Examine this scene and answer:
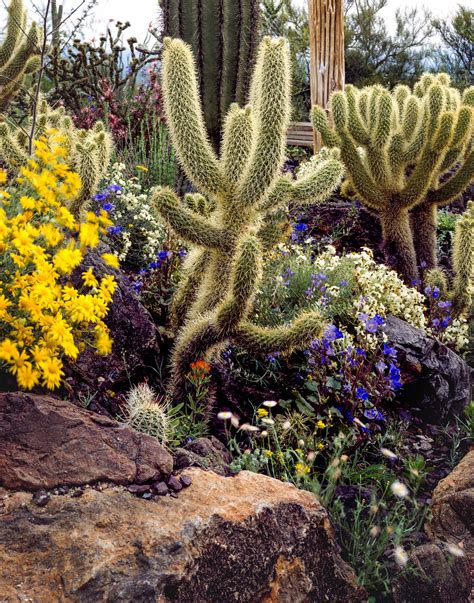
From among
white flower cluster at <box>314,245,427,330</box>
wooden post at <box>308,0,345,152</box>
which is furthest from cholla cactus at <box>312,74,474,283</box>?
wooden post at <box>308,0,345,152</box>

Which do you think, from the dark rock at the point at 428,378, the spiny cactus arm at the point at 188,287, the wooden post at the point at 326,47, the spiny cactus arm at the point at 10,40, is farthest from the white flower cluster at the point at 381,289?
the spiny cactus arm at the point at 10,40

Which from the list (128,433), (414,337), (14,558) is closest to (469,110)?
(414,337)

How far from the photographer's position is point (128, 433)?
273 centimetres

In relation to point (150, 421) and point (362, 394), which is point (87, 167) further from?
point (362, 394)

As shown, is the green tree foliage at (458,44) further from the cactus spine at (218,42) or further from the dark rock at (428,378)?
the dark rock at (428,378)

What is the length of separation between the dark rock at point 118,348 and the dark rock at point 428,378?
1637 millimetres

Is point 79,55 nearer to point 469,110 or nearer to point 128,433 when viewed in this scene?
point 469,110

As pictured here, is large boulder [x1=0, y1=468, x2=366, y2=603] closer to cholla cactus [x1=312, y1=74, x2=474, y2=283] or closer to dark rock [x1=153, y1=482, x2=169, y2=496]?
dark rock [x1=153, y1=482, x2=169, y2=496]

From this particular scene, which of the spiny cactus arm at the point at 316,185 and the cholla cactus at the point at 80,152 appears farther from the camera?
the spiny cactus arm at the point at 316,185

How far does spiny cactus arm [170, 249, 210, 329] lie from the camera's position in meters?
4.30

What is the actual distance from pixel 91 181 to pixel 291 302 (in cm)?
162

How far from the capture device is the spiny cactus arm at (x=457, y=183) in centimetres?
694

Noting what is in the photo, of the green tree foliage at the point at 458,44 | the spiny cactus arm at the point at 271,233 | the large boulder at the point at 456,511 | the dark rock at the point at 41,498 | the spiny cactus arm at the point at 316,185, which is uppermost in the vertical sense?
the green tree foliage at the point at 458,44

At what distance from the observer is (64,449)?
2566 mm
